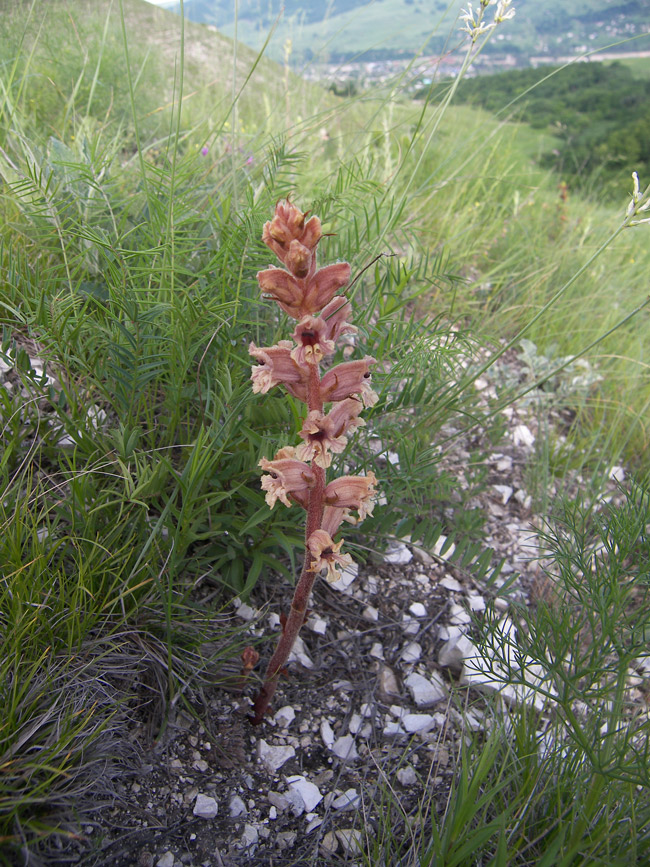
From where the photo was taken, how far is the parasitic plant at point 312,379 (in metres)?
1.14

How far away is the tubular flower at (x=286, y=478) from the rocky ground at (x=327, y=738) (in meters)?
0.52

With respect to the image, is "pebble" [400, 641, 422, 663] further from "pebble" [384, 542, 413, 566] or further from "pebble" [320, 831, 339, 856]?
"pebble" [320, 831, 339, 856]

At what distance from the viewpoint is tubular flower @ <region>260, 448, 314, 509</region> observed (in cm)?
125

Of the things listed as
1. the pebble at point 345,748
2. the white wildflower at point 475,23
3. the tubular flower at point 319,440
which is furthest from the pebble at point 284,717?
the white wildflower at point 475,23

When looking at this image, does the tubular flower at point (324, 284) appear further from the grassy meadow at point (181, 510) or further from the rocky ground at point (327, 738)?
the rocky ground at point (327, 738)

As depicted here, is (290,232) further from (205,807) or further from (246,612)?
(205,807)

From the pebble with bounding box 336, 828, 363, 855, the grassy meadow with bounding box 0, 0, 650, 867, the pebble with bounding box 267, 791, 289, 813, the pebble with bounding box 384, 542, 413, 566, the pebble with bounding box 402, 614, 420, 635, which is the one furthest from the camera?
the pebble with bounding box 384, 542, 413, 566

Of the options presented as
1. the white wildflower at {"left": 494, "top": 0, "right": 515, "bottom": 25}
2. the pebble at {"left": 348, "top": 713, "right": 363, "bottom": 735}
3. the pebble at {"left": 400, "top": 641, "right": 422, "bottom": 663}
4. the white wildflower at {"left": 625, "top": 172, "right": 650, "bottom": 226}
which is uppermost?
the white wildflower at {"left": 494, "top": 0, "right": 515, "bottom": 25}

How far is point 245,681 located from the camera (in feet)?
5.29

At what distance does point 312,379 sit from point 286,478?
0.24 meters

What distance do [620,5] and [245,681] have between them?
14855mm

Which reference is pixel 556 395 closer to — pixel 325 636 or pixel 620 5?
pixel 325 636

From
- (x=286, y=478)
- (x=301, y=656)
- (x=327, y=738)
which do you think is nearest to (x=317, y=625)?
(x=301, y=656)

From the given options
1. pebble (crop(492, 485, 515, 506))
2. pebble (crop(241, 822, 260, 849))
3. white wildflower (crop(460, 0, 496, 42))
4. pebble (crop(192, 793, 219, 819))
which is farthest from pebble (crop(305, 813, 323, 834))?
white wildflower (crop(460, 0, 496, 42))
